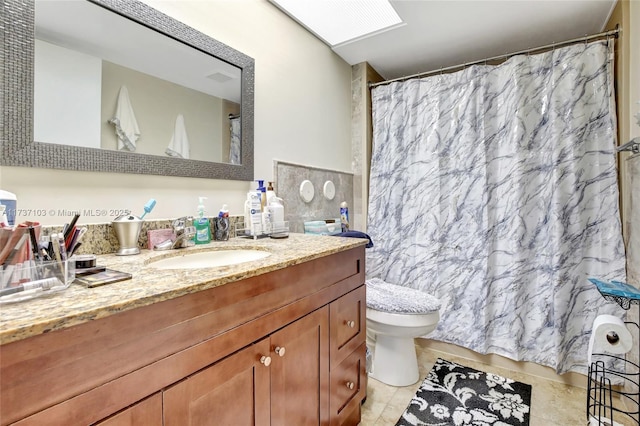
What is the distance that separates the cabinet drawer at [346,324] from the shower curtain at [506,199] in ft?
3.16

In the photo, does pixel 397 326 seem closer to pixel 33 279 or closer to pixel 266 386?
pixel 266 386

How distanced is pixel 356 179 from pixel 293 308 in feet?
5.53

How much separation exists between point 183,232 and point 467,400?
5.69 feet

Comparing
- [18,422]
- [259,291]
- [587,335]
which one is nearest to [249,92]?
[259,291]

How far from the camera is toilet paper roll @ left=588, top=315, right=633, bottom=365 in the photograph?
133cm

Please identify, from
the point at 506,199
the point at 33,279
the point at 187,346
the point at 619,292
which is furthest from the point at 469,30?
the point at 33,279

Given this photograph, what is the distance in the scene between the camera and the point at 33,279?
1.90 ft

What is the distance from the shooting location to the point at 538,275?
75.7 inches

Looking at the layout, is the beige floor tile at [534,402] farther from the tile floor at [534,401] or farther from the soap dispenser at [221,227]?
the soap dispenser at [221,227]

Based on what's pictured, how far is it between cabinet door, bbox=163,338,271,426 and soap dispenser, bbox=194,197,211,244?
22.4 inches

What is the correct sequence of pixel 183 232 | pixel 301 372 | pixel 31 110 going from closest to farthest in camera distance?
pixel 31 110 → pixel 301 372 → pixel 183 232

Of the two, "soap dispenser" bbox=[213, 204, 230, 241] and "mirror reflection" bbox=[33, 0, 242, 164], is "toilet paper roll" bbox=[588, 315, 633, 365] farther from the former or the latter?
"mirror reflection" bbox=[33, 0, 242, 164]

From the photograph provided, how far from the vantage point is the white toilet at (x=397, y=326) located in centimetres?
168

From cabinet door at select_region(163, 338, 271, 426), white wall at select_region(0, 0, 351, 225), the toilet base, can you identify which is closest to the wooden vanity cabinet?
cabinet door at select_region(163, 338, 271, 426)
